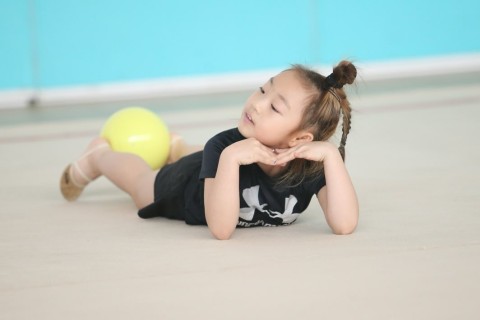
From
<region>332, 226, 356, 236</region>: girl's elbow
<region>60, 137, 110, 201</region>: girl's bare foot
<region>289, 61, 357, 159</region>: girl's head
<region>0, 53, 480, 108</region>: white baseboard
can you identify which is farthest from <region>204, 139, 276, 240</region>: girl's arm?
<region>0, 53, 480, 108</region>: white baseboard

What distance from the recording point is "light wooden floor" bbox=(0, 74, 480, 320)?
1.80 meters

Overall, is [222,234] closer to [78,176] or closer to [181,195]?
[181,195]

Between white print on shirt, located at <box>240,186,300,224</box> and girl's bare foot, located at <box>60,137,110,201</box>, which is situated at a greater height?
white print on shirt, located at <box>240,186,300,224</box>

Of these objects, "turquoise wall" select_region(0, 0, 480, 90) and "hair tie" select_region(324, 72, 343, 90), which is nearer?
"hair tie" select_region(324, 72, 343, 90)

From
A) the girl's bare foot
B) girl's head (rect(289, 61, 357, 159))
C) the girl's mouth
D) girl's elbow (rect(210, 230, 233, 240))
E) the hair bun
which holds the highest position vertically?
the hair bun

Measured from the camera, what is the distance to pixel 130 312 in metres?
1.77

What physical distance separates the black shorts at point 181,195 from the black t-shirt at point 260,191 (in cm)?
15

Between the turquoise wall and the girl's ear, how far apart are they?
3.18 m

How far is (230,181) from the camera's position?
2.23m

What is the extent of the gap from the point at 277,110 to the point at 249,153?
144 mm

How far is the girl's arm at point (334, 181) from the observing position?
2.26 metres

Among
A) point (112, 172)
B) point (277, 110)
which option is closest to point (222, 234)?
point (277, 110)

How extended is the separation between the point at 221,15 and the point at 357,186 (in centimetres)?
282

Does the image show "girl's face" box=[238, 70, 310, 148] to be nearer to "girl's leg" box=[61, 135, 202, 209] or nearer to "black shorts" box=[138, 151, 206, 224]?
"black shorts" box=[138, 151, 206, 224]
